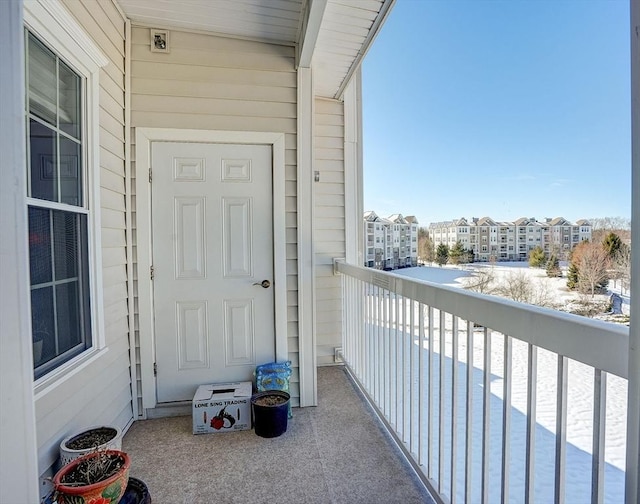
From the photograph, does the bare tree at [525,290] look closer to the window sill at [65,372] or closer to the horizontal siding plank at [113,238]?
the window sill at [65,372]

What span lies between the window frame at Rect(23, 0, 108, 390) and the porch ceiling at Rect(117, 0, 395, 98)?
24.0 inches

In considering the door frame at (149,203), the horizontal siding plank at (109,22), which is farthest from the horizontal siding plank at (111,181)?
the horizontal siding plank at (109,22)

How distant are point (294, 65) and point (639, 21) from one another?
8.28 ft

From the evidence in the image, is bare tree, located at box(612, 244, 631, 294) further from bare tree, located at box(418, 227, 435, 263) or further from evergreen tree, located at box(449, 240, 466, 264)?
bare tree, located at box(418, 227, 435, 263)

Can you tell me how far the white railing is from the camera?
2.89 feet

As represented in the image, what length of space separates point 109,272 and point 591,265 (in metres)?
2.46

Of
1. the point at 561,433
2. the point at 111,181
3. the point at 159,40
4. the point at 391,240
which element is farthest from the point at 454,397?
the point at 159,40

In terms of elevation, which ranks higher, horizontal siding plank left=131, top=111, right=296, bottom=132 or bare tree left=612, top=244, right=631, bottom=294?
horizontal siding plank left=131, top=111, right=296, bottom=132

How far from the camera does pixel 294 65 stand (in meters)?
2.86

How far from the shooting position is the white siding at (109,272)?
6.13ft

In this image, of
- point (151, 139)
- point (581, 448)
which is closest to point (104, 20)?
point (151, 139)

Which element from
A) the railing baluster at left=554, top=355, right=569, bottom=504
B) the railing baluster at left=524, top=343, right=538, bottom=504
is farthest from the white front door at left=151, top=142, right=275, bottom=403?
the railing baluster at left=554, top=355, right=569, bottom=504

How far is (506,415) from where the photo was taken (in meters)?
1.21

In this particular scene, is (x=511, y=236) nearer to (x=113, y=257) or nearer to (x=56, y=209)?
(x=56, y=209)
